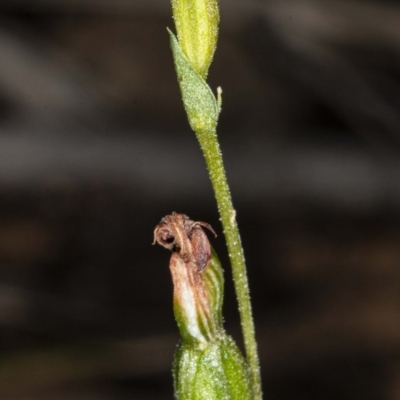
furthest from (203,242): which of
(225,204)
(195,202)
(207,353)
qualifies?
(195,202)

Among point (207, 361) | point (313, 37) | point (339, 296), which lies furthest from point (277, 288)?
point (207, 361)

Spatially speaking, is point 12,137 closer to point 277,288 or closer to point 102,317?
point 102,317

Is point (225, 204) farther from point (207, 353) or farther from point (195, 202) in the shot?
point (195, 202)

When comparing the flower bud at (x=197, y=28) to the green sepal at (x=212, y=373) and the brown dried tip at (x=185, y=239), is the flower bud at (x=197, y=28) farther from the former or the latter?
the green sepal at (x=212, y=373)

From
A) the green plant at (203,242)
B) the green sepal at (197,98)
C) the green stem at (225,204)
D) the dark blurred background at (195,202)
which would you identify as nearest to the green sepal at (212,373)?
the green plant at (203,242)

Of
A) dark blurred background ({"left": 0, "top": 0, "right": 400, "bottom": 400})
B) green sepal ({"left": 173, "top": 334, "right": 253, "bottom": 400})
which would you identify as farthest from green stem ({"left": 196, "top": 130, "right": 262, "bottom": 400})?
dark blurred background ({"left": 0, "top": 0, "right": 400, "bottom": 400})
